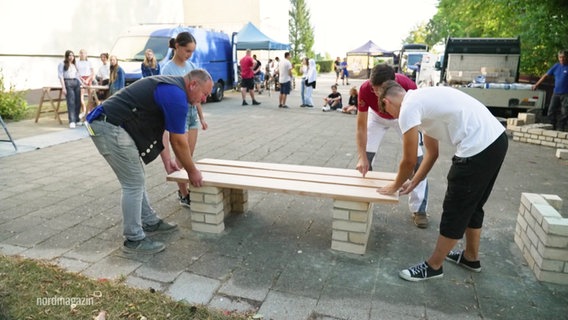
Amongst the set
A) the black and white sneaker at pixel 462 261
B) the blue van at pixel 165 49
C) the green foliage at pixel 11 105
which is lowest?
the black and white sneaker at pixel 462 261

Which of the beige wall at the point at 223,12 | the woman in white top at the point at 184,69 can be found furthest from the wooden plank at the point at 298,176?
the beige wall at the point at 223,12

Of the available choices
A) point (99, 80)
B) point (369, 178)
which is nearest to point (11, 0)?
point (99, 80)

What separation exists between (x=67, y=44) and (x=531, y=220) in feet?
44.9

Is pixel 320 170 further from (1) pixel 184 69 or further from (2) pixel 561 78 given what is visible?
(2) pixel 561 78

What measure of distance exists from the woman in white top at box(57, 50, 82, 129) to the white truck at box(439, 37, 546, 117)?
9051 mm

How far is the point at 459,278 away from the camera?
2.86 metres

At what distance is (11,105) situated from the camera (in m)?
9.75

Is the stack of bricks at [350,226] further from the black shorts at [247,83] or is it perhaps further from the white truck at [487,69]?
the black shorts at [247,83]

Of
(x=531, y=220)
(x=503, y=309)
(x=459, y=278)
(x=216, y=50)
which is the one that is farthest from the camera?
(x=216, y=50)

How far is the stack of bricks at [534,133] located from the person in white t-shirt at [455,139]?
19.7ft

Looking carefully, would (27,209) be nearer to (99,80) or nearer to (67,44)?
(99,80)

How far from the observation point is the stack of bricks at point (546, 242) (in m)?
2.72

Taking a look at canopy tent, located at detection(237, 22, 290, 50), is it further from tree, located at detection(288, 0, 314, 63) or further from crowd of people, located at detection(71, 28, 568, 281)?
tree, located at detection(288, 0, 314, 63)

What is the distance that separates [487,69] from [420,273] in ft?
33.8
